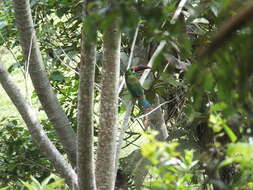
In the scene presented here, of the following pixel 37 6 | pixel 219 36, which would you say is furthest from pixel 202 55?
pixel 37 6

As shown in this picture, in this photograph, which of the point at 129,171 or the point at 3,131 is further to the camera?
the point at 3,131

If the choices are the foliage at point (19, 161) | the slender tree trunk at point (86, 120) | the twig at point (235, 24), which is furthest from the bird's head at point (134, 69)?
the twig at point (235, 24)

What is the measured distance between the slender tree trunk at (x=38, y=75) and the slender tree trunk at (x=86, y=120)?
414 mm

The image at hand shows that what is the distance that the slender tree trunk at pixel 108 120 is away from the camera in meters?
2.07

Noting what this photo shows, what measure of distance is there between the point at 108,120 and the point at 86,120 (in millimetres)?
137

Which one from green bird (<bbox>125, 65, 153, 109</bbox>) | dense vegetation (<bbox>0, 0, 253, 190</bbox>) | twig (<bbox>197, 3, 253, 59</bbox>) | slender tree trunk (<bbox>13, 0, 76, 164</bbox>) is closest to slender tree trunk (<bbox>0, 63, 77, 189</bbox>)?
slender tree trunk (<bbox>13, 0, 76, 164</bbox>)

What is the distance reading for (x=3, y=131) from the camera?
137 inches

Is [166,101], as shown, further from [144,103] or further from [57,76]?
[57,76]

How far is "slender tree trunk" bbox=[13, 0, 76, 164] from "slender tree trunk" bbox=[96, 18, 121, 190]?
362 mm

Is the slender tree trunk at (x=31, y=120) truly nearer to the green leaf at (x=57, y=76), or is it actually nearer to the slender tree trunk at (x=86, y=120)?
the slender tree trunk at (x=86, y=120)

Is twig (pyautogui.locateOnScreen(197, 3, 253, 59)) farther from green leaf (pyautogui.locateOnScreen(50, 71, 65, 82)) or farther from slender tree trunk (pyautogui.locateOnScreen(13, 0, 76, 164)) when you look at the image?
green leaf (pyautogui.locateOnScreen(50, 71, 65, 82))

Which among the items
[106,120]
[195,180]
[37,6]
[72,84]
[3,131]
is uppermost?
[37,6]

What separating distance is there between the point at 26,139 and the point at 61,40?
67 cm

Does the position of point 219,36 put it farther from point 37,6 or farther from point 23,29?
point 37,6
